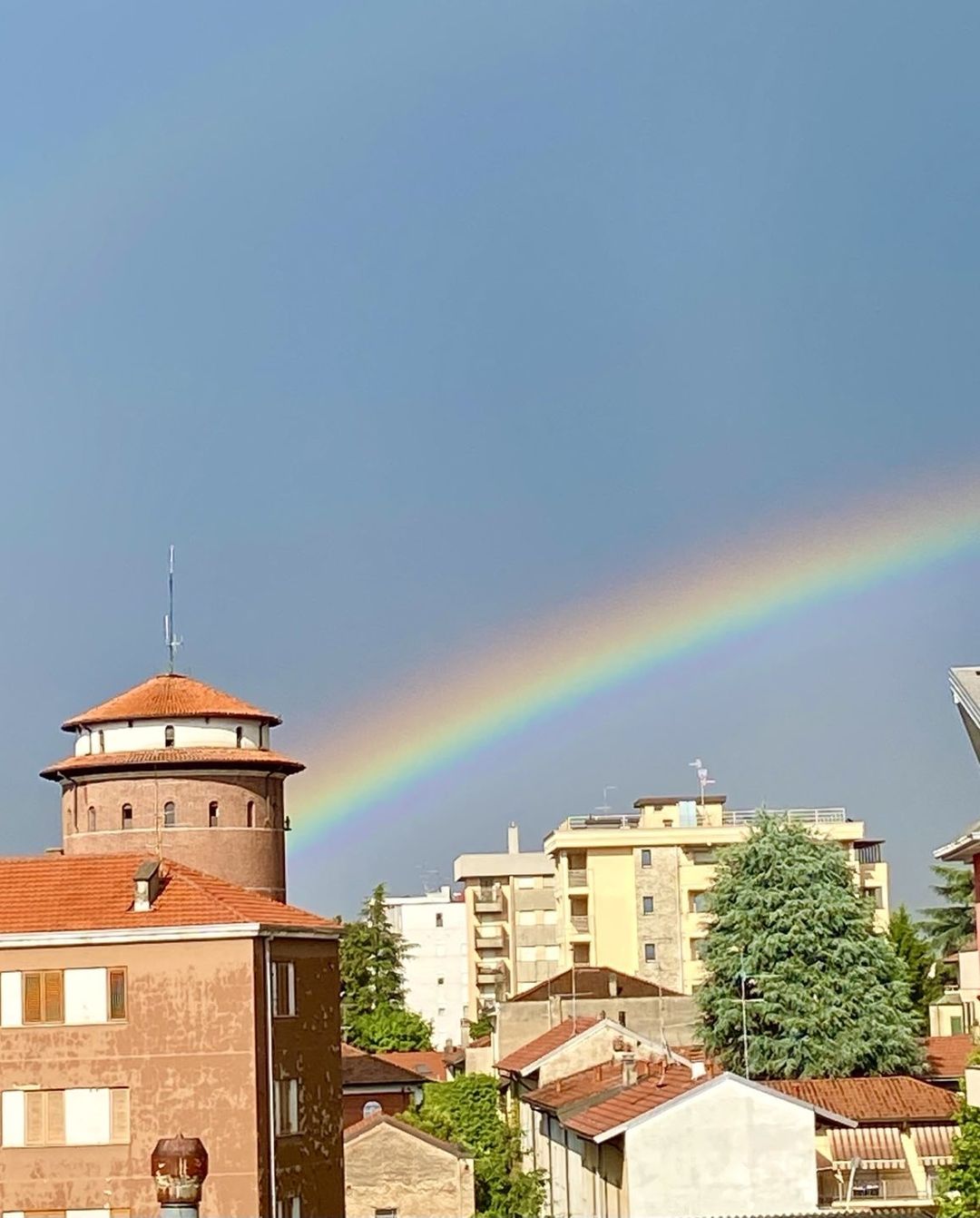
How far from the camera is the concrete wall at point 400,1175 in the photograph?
171ft

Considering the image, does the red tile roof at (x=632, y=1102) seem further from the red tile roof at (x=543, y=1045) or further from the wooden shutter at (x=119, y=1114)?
the red tile roof at (x=543, y=1045)

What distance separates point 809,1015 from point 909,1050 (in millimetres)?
3409

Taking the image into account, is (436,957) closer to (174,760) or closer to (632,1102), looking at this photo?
(174,760)

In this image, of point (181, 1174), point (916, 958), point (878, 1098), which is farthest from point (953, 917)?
point (181, 1174)

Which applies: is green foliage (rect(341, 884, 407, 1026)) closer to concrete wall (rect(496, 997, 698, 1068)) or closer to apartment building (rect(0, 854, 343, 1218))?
concrete wall (rect(496, 997, 698, 1068))

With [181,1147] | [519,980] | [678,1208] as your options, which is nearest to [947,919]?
[519,980]

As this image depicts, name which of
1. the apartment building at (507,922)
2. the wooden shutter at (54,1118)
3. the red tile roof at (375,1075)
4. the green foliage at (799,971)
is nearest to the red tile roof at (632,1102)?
the wooden shutter at (54,1118)

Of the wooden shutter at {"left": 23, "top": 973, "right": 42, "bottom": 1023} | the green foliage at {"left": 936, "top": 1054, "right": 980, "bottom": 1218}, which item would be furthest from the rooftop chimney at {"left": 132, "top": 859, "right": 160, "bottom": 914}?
the green foliage at {"left": 936, "top": 1054, "right": 980, "bottom": 1218}

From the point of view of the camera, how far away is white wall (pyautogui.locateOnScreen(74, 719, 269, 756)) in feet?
212

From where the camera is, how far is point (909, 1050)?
6706cm

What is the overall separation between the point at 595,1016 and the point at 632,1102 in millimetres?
27821

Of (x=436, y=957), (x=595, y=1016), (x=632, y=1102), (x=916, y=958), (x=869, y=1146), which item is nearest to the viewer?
(x=632, y=1102)

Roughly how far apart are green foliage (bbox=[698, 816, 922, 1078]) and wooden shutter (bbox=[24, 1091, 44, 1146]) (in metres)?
28.6

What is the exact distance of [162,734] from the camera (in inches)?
2542
